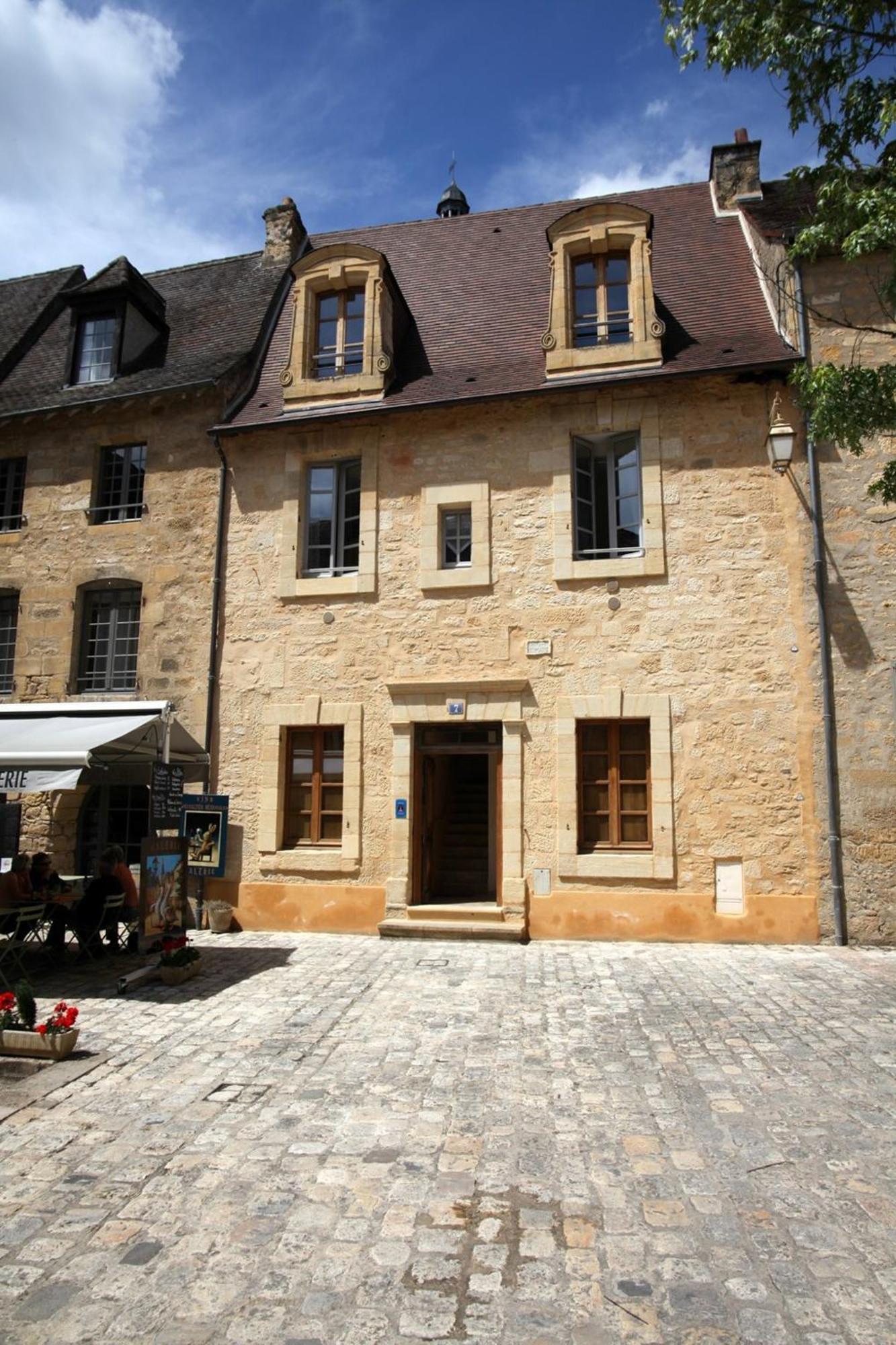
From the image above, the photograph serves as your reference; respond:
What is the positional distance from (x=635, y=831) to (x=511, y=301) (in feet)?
23.2

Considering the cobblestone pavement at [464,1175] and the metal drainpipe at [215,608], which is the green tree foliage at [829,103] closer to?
the cobblestone pavement at [464,1175]

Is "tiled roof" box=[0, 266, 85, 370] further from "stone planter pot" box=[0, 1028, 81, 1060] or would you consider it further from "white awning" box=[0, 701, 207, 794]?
"stone planter pot" box=[0, 1028, 81, 1060]

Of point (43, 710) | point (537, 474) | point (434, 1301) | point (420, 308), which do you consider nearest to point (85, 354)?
point (420, 308)

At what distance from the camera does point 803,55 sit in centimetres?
614

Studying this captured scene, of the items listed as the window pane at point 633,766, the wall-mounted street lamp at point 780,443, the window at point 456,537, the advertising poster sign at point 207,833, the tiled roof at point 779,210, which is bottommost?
the advertising poster sign at point 207,833

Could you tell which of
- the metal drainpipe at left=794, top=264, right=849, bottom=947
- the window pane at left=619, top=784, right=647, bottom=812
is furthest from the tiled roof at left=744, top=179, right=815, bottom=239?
the window pane at left=619, top=784, right=647, bottom=812

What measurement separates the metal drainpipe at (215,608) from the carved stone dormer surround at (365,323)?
3.95 feet

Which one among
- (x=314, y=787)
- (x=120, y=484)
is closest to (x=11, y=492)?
(x=120, y=484)

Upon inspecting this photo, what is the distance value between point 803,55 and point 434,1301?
7.69 metres

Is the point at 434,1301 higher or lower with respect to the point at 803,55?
lower

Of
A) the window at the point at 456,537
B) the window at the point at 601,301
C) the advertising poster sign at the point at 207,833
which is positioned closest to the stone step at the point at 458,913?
the advertising poster sign at the point at 207,833

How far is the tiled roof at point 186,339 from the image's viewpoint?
37.6 feet

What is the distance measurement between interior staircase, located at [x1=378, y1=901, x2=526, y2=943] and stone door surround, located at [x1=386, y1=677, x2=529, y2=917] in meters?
0.14

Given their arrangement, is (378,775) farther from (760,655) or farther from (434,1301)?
(434,1301)
